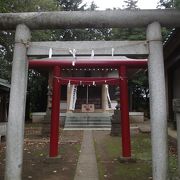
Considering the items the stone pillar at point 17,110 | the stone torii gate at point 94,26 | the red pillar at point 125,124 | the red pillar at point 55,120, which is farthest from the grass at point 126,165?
the stone pillar at point 17,110

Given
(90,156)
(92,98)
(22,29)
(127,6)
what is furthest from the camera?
(127,6)

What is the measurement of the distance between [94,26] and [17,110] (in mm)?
2420

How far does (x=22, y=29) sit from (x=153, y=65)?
291cm

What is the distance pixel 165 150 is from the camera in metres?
6.20

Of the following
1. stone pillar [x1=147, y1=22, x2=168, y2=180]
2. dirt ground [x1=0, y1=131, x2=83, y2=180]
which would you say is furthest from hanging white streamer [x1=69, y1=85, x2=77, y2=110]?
stone pillar [x1=147, y1=22, x2=168, y2=180]

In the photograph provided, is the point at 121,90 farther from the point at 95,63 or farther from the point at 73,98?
the point at 73,98

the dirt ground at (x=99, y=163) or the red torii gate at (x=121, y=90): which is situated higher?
the red torii gate at (x=121, y=90)

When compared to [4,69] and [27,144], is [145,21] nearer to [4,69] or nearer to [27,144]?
[27,144]

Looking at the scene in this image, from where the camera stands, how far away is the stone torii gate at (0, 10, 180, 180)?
623 cm

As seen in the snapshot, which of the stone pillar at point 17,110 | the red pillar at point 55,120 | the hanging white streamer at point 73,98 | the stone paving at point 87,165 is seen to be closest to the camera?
the stone pillar at point 17,110

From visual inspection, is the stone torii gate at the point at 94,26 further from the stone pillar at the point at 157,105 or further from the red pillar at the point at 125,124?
the red pillar at the point at 125,124

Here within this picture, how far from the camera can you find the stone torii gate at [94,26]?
6.23 m

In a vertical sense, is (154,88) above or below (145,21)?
below

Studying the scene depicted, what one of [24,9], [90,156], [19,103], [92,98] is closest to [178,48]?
[90,156]
